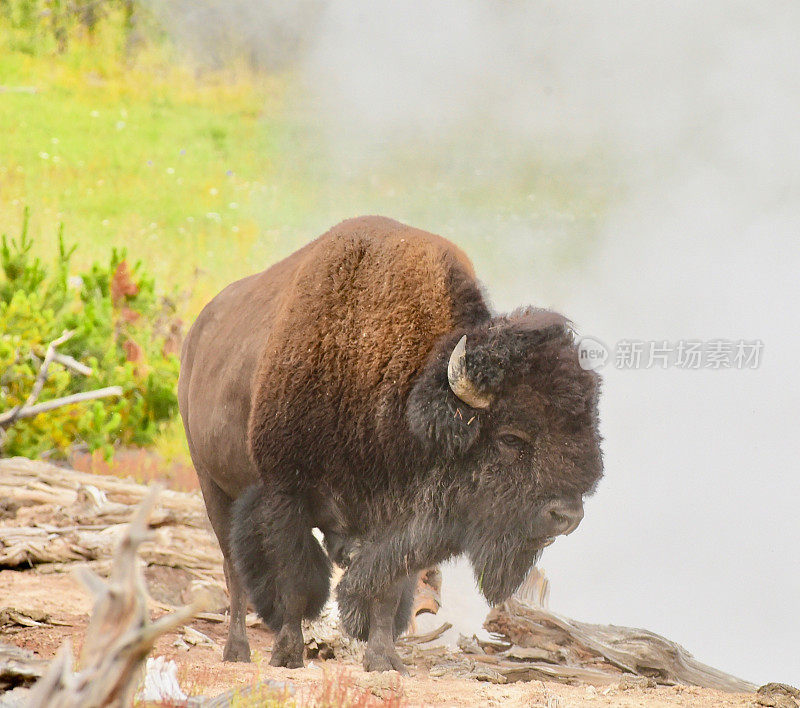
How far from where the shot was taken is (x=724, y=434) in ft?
37.5

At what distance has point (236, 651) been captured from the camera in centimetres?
489

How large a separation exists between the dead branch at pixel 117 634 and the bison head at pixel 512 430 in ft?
7.56

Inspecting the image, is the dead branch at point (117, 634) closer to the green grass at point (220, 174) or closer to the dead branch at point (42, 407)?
the dead branch at point (42, 407)

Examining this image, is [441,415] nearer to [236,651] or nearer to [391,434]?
[391,434]

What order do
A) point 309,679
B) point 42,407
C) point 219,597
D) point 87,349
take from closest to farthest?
point 42,407 → point 309,679 → point 219,597 → point 87,349

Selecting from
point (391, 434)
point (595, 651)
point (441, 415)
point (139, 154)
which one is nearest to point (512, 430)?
point (441, 415)

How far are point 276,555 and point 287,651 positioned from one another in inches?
17.7

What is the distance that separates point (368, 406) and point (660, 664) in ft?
6.72

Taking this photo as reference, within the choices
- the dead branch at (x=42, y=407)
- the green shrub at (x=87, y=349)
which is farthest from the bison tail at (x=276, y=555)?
the green shrub at (x=87, y=349)

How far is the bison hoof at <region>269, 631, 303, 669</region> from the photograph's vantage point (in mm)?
4316

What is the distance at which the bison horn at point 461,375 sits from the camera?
380cm

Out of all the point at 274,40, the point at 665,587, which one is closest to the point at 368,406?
the point at 665,587

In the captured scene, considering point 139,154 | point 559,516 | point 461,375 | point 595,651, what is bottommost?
point 595,651

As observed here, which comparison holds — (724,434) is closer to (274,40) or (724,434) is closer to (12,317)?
(12,317)
